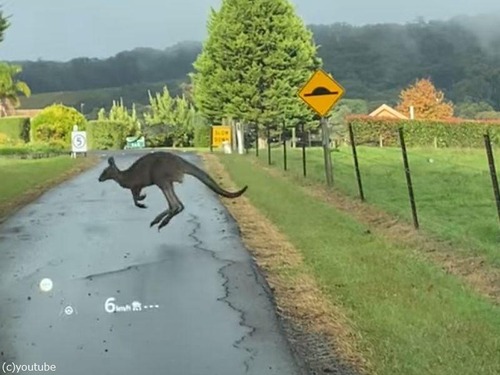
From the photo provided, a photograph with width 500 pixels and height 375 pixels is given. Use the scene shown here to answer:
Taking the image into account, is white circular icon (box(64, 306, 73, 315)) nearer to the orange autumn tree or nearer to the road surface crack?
the road surface crack

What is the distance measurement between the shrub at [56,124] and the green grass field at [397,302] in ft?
83.9

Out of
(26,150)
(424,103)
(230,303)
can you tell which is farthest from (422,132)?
(230,303)

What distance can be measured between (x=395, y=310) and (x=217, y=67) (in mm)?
51346

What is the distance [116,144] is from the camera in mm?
33000

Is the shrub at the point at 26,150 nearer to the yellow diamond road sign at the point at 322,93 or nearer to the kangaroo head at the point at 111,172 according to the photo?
the yellow diamond road sign at the point at 322,93

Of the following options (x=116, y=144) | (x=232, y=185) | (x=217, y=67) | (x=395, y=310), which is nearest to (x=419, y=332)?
(x=395, y=310)

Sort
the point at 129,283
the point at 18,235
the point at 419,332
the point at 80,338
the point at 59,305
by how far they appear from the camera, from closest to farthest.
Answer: the point at 80,338 < the point at 419,332 < the point at 59,305 < the point at 129,283 < the point at 18,235

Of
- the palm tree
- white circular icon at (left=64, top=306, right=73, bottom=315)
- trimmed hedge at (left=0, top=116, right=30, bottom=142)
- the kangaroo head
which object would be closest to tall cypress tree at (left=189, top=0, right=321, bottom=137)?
trimmed hedge at (left=0, top=116, right=30, bottom=142)

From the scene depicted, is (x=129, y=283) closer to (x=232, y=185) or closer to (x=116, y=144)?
(x=232, y=185)

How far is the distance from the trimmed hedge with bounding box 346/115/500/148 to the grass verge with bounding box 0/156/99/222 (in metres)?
26.1

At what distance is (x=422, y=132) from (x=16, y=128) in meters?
25.2

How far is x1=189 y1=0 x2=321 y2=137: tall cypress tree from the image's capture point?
2250 inches

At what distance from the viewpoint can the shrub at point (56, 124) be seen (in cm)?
4028

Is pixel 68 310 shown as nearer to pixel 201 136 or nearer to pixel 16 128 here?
pixel 201 136
